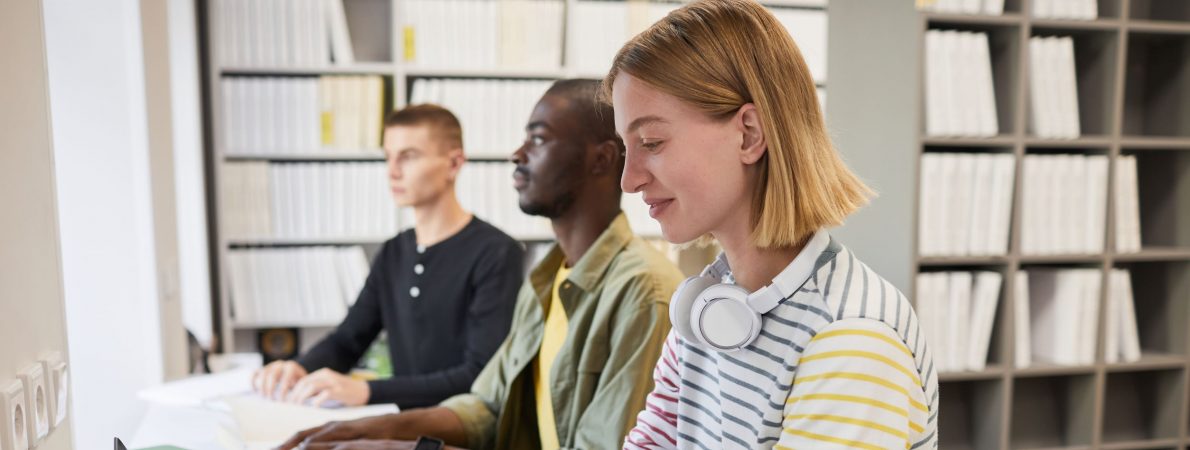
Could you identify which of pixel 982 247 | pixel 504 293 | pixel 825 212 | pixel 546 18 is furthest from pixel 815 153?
pixel 546 18

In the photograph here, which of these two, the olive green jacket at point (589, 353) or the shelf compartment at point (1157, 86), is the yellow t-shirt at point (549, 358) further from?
the shelf compartment at point (1157, 86)

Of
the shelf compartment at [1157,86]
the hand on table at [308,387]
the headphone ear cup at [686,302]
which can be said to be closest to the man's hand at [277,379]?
the hand on table at [308,387]

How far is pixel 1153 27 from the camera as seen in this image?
7.43 ft

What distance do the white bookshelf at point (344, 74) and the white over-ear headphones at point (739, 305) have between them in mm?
2494

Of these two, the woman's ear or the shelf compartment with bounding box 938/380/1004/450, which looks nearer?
the woman's ear

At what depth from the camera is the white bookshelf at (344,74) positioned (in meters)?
3.07

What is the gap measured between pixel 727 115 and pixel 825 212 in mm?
137

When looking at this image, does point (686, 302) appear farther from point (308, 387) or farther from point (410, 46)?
point (410, 46)

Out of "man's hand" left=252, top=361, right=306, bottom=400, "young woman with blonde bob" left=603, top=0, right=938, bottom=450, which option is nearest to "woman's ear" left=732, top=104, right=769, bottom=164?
"young woman with blonde bob" left=603, top=0, right=938, bottom=450

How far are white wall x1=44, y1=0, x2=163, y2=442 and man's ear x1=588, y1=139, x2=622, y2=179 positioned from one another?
1.14 m

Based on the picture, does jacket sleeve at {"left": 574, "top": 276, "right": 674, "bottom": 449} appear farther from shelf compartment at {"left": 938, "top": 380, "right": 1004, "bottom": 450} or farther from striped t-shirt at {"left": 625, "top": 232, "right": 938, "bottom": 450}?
shelf compartment at {"left": 938, "top": 380, "right": 1004, "bottom": 450}

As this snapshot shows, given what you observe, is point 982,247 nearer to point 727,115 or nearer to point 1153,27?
point 1153,27

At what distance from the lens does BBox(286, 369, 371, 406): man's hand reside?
65.3 inches

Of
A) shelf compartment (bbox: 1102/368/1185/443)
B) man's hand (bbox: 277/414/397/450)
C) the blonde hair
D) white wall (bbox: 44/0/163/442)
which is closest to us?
the blonde hair
